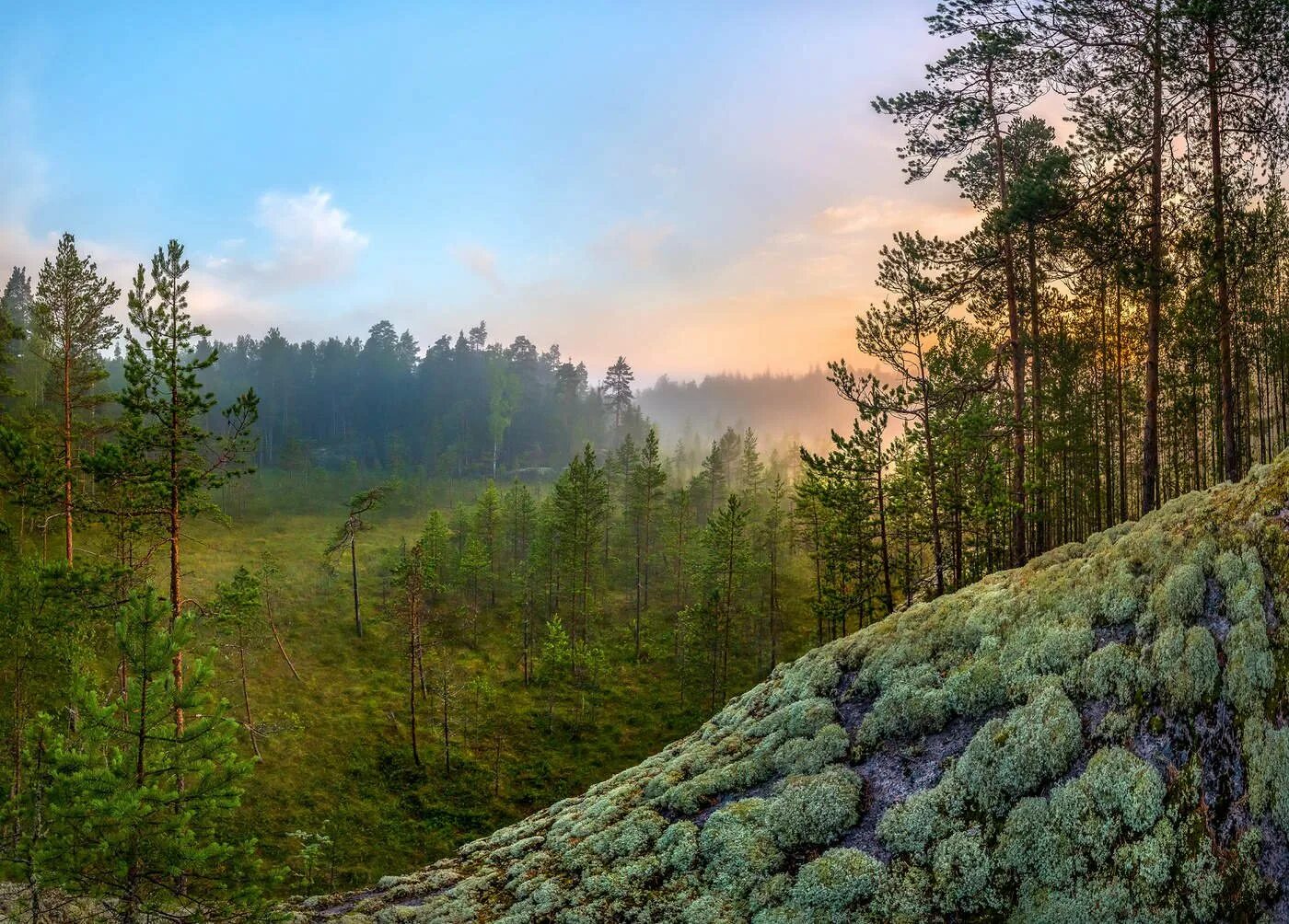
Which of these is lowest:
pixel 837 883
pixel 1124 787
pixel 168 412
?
pixel 837 883

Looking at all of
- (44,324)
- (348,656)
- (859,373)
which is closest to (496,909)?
(859,373)

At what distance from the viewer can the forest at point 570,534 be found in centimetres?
1157

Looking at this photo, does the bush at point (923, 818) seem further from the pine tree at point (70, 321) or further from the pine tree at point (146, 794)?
the pine tree at point (70, 321)

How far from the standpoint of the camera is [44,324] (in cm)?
2350

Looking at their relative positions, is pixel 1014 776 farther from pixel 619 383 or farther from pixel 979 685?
pixel 619 383

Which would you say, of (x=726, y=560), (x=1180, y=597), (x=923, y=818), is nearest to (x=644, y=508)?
(x=726, y=560)

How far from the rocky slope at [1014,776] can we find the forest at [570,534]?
227 inches

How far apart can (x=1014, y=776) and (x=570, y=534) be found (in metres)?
40.8

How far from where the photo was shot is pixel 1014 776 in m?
8.68

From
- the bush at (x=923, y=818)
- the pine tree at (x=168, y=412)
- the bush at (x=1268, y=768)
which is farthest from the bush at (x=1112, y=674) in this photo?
the pine tree at (x=168, y=412)

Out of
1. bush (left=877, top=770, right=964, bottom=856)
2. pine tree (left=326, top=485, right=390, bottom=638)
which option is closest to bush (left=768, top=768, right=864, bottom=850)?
bush (left=877, top=770, right=964, bottom=856)

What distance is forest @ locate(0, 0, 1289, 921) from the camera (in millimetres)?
11570

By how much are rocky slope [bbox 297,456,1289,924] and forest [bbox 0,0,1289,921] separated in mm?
5760

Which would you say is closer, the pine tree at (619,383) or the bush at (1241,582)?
the bush at (1241,582)
